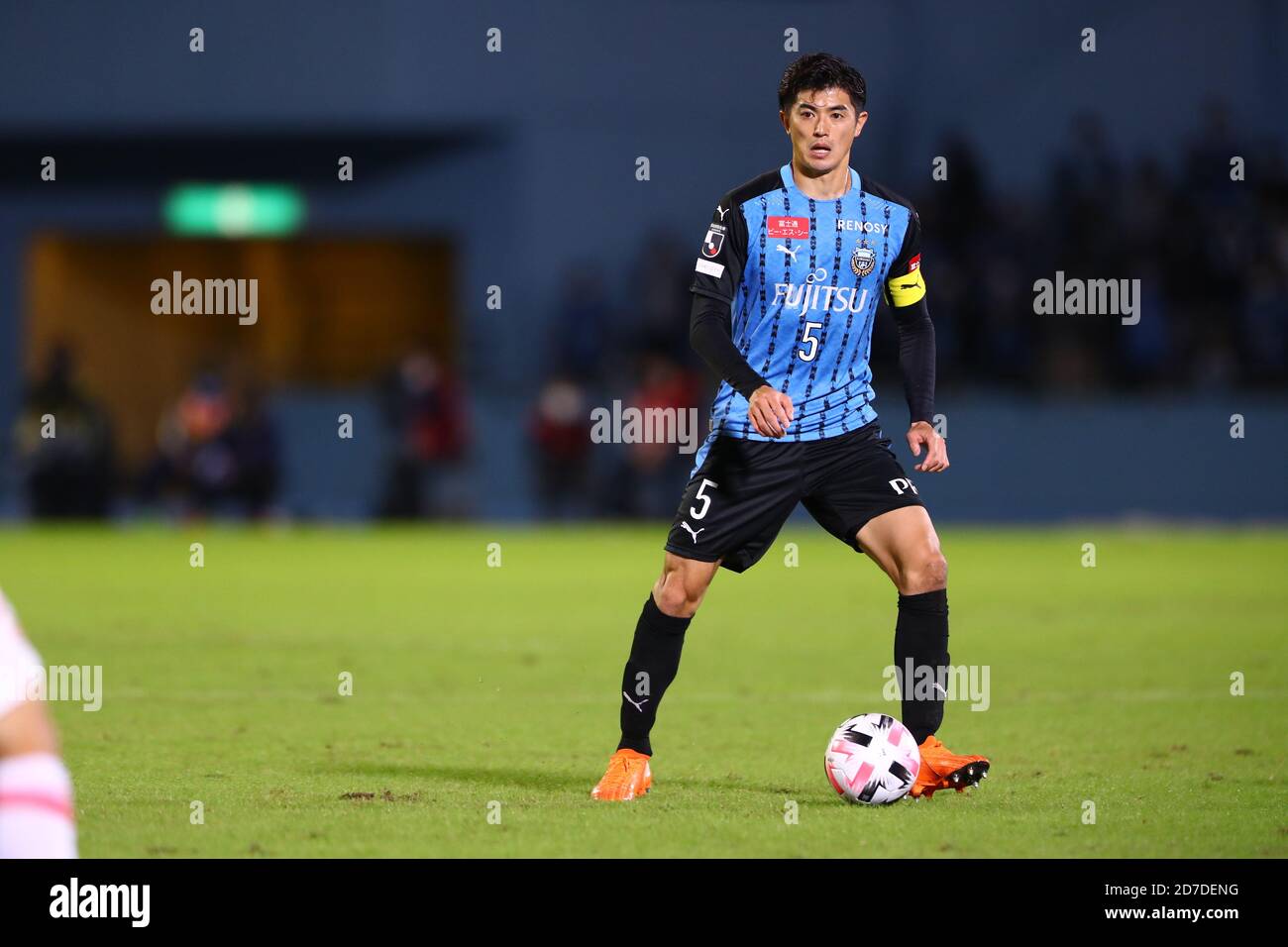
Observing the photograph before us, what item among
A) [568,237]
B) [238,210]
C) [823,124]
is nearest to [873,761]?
[823,124]

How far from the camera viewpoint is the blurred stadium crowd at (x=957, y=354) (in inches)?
838

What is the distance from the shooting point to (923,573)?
6.45m

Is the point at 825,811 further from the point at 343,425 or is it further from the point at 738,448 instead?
the point at 343,425

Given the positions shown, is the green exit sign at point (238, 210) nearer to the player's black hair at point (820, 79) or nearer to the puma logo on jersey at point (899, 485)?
the player's black hair at point (820, 79)

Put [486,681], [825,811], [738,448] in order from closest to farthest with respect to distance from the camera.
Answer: [825,811], [738,448], [486,681]

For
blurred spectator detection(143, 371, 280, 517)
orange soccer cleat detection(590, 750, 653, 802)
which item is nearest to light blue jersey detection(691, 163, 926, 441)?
orange soccer cleat detection(590, 750, 653, 802)

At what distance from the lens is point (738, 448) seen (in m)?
6.51

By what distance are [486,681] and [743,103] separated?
1659 centimetres

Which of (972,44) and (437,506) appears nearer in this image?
(437,506)

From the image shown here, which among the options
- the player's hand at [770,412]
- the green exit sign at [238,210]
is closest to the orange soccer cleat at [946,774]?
the player's hand at [770,412]
